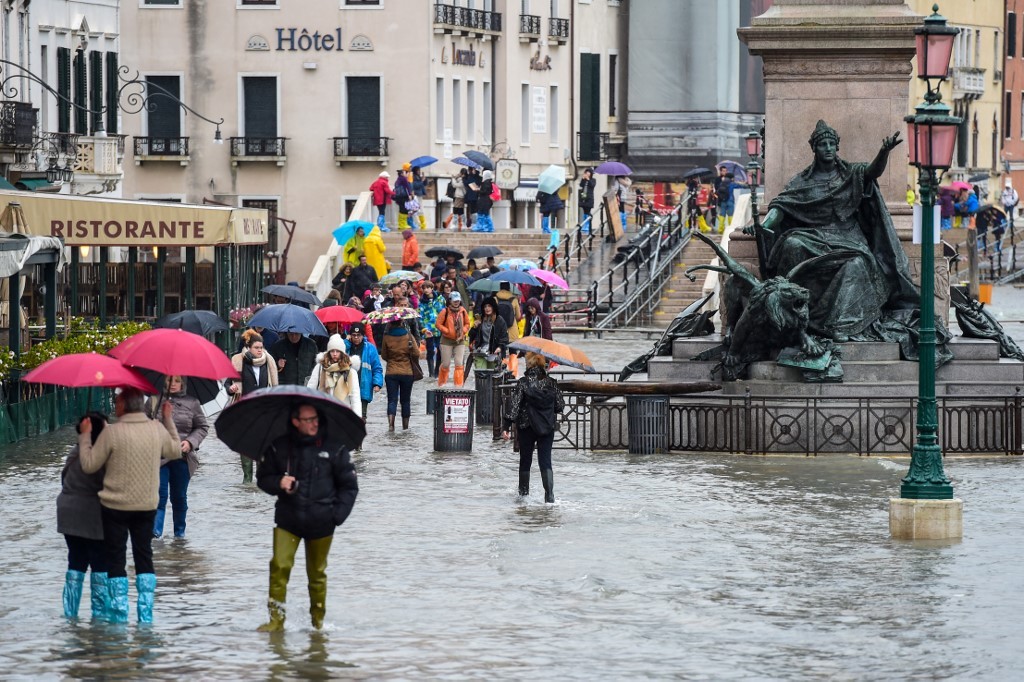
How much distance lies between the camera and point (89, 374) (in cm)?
1493

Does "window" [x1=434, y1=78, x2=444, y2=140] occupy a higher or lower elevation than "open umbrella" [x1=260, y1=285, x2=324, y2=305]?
higher

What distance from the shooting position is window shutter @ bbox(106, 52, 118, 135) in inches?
2053

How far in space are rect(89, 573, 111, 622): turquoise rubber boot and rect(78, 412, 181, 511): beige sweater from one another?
529 millimetres

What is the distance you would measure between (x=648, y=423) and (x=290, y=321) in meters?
3.51

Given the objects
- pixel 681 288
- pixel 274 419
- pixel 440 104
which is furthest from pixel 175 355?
pixel 440 104

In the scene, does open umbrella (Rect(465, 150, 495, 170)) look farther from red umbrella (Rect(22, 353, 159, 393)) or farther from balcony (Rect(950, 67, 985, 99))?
red umbrella (Rect(22, 353, 159, 393))

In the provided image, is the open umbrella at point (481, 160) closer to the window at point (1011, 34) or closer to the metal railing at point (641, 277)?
the metal railing at point (641, 277)

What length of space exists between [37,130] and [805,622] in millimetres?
31358

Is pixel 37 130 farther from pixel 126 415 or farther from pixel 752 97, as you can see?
pixel 752 97

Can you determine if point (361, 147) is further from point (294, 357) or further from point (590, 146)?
point (294, 357)

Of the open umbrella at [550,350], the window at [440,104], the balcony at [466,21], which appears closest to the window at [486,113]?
the balcony at [466,21]

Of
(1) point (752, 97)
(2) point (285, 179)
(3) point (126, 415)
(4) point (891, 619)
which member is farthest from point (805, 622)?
(1) point (752, 97)

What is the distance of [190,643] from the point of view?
14.1 metres

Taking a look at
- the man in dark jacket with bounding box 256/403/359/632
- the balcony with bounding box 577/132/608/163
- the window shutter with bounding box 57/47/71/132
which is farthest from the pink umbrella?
the balcony with bounding box 577/132/608/163
